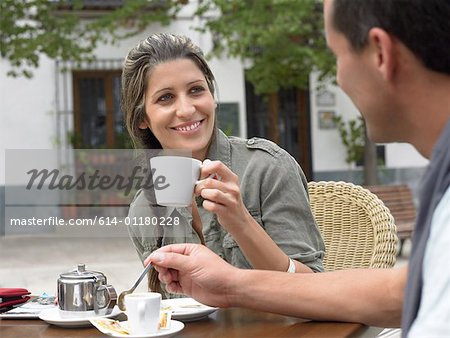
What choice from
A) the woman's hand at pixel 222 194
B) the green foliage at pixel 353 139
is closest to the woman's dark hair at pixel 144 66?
the woman's hand at pixel 222 194

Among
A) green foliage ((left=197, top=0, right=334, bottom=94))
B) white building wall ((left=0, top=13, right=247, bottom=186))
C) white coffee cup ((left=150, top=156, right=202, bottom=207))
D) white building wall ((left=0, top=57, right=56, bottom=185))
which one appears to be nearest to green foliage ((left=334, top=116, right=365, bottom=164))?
white building wall ((left=0, top=13, right=247, bottom=186))

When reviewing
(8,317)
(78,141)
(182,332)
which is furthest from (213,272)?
(78,141)

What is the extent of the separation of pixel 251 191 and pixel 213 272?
2.73ft

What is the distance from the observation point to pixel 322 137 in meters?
17.2

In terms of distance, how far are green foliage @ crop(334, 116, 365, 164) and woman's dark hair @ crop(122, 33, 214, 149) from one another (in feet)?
45.9

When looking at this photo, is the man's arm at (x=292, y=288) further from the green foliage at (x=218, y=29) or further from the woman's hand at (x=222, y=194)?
the green foliage at (x=218, y=29)

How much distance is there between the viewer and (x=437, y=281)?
983 millimetres

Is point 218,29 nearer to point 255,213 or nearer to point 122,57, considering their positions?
point 122,57

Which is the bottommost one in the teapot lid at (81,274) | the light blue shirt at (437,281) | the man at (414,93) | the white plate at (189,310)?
the white plate at (189,310)

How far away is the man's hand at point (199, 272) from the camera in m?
1.89

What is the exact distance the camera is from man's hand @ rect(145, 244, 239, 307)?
189cm

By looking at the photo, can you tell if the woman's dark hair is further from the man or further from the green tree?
the green tree

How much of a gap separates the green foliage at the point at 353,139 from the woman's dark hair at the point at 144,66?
14.0m

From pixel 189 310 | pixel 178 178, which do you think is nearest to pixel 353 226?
pixel 178 178
